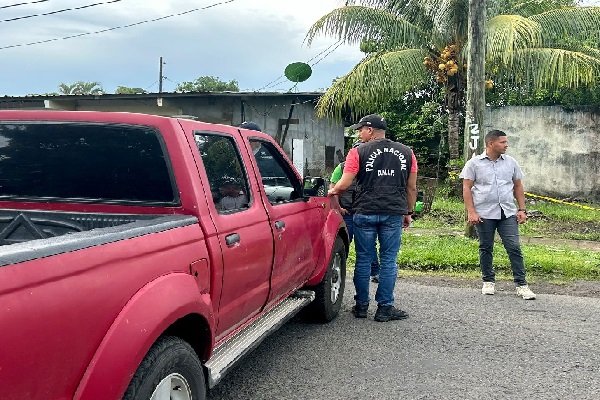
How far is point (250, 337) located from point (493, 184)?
361 centimetres

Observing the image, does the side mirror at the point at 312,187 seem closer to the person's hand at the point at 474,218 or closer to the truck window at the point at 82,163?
the truck window at the point at 82,163

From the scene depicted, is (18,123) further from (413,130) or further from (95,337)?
(413,130)

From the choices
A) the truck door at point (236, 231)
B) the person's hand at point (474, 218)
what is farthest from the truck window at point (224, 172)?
the person's hand at point (474, 218)

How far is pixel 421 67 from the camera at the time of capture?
15.3m

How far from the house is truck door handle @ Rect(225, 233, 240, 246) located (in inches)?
485

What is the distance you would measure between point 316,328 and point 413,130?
13.5m

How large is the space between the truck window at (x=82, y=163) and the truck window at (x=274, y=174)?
1.05 meters

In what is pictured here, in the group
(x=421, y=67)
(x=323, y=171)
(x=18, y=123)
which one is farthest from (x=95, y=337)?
(x=323, y=171)

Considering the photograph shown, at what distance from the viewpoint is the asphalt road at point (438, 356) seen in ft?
12.6

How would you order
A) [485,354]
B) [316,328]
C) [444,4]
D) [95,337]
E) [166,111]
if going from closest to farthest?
1. [95,337]
2. [485,354]
3. [316,328]
4. [444,4]
5. [166,111]

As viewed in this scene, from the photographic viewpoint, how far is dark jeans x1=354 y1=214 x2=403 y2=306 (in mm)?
5363

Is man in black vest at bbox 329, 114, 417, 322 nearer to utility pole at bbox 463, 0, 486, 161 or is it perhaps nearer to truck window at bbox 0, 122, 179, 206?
truck window at bbox 0, 122, 179, 206

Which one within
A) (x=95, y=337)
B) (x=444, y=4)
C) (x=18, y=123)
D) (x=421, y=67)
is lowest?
(x=95, y=337)

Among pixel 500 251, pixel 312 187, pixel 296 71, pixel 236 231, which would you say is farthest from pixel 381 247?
pixel 296 71
